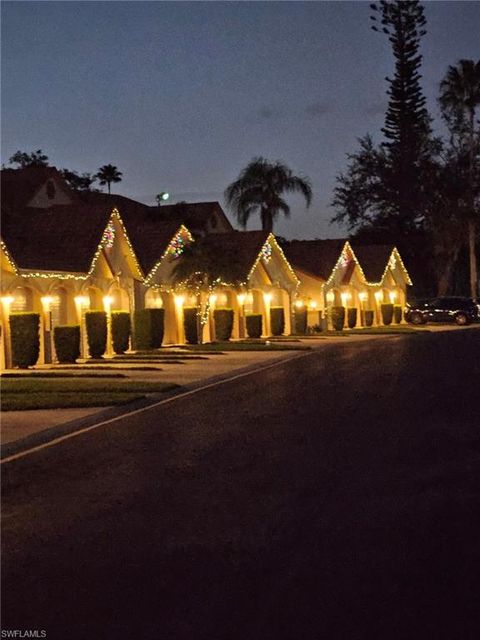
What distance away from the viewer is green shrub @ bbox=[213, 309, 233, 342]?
44.5 m

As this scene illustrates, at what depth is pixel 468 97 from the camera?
3009 inches

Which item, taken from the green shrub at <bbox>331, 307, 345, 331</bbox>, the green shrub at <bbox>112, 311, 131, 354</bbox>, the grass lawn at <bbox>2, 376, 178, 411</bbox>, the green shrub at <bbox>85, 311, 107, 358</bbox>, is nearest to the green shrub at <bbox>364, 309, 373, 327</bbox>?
the green shrub at <bbox>331, 307, 345, 331</bbox>

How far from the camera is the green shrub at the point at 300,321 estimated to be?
5272 cm

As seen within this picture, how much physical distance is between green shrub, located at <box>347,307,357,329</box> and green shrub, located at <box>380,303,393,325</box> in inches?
203

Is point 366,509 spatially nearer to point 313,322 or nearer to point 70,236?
point 70,236

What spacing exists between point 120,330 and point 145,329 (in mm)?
1929

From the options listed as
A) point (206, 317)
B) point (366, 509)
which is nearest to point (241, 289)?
point (206, 317)

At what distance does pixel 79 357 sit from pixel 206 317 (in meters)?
10.7

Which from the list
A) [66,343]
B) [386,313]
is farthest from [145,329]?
[386,313]

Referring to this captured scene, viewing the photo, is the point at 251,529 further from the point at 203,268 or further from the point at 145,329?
the point at 203,268

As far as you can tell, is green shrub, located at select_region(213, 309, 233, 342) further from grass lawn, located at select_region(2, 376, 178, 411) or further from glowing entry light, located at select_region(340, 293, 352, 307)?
grass lawn, located at select_region(2, 376, 178, 411)

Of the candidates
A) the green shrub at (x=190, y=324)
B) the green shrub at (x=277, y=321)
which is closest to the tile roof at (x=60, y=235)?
the green shrub at (x=190, y=324)

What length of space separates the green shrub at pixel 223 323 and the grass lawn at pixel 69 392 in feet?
63.3

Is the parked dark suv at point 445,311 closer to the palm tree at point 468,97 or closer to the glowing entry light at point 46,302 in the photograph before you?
the palm tree at point 468,97
